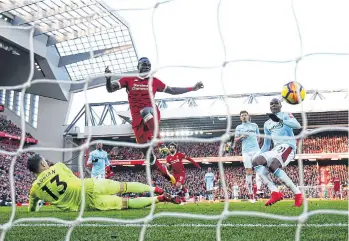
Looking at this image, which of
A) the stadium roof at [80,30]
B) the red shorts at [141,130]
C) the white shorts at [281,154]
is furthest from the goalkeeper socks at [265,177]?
the stadium roof at [80,30]

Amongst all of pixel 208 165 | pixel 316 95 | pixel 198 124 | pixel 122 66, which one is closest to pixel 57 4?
pixel 122 66

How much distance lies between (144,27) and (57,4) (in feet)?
70.6

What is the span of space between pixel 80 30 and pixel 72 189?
76.7ft

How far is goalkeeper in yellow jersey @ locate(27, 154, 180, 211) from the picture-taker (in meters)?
5.29

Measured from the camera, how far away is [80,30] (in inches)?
1090

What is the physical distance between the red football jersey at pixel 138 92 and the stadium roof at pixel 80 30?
1452 centimetres

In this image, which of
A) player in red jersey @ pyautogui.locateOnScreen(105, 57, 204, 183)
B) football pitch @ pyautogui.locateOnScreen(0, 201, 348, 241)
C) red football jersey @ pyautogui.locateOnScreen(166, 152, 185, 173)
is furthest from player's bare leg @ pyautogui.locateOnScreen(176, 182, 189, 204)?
football pitch @ pyautogui.locateOnScreen(0, 201, 348, 241)

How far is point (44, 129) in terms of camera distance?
1308 inches

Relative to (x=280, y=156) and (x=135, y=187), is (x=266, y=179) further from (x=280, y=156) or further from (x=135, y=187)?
(x=135, y=187)

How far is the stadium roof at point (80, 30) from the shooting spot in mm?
24719

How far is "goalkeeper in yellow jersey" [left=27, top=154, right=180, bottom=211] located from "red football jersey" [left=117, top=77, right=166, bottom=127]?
111 cm

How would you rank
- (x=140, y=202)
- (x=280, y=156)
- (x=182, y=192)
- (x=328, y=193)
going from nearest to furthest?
(x=280, y=156), (x=140, y=202), (x=182, y=192), (x=328, y=193)

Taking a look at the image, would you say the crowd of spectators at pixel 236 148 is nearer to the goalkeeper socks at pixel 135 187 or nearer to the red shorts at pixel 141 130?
the red shorts at pixel 141 130

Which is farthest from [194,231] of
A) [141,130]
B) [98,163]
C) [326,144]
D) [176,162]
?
[326,144]
